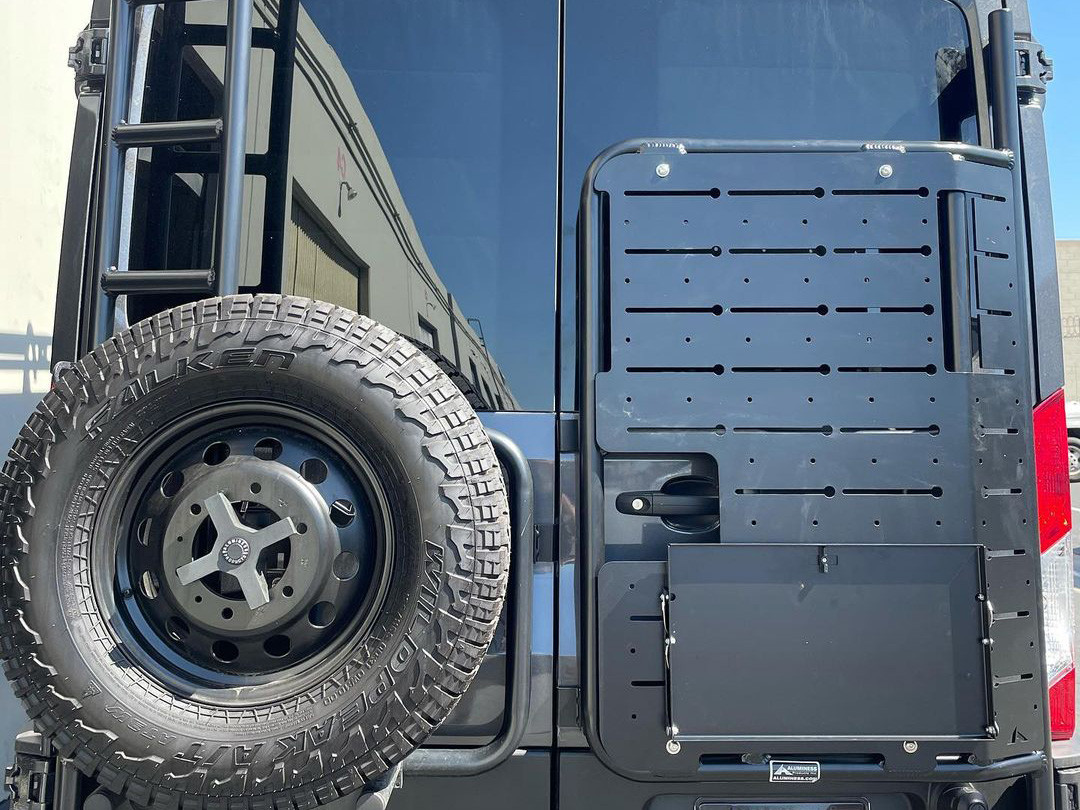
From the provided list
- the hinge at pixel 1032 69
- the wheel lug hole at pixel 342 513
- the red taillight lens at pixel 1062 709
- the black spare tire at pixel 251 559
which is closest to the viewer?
the black spare tire at pixel 251 559

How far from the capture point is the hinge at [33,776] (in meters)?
1.78

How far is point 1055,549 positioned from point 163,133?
216 centimetres

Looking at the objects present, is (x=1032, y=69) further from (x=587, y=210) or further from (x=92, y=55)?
(x=92, y=55)

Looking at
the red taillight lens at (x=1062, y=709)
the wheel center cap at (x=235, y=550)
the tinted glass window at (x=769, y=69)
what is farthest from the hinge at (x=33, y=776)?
the red taillight lens at (x=1062, y=709)

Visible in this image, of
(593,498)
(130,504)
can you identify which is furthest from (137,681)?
(593,498)

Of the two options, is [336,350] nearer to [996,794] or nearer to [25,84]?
[996,794]

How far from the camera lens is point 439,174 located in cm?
185

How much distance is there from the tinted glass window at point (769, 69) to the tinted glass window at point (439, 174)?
132 mm

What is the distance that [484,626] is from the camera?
1522mm

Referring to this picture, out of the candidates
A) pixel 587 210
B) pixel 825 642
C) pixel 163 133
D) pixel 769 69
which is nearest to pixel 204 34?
pixel 163 133

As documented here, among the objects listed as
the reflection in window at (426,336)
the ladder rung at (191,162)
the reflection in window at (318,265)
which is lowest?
the reflection in window at (426,336)

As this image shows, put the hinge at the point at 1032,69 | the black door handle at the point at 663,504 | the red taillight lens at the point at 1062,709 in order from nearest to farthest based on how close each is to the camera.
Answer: the black door handle at the point at 663,504 → the red taillight lens at the point at 1062,709 → the hinge at the point at 1032,69

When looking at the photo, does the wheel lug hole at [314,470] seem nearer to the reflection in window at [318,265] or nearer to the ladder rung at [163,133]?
the reflection in window at [318,265]

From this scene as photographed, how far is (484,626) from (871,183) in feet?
4.00
